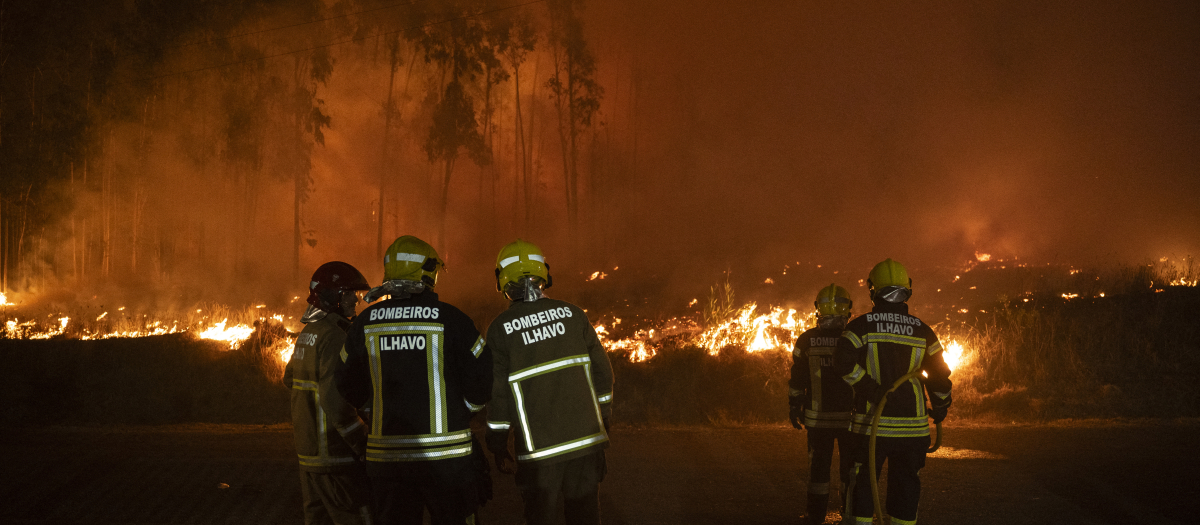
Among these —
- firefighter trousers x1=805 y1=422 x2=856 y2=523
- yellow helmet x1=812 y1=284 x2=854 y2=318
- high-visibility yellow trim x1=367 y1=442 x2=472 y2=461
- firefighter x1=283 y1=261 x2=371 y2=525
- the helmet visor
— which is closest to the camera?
high-visibility yellow trim x1=367 y1=442 x2=472 y2=461

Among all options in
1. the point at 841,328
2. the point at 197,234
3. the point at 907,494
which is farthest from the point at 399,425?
the point at 197,234

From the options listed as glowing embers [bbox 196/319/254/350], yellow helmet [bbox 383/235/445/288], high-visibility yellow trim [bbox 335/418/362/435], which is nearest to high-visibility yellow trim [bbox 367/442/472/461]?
high-visibility yellow trim [bbox 335/418/362/435]

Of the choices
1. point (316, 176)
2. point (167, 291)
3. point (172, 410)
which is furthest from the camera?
point (316, 176)

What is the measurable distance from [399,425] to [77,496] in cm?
501

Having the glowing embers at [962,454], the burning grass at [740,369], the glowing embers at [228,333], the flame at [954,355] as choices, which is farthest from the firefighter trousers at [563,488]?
the glowing embers at [228,333]

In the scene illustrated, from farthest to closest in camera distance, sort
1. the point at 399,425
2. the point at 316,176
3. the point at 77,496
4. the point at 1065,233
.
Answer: the point at 316,176 < the point at 1065,233 < the point at 77,496 < the point at 399,425

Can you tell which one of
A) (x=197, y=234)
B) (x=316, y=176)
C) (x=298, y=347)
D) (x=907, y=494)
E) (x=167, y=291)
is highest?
(x=316, y=176)

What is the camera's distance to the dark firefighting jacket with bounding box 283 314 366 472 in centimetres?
411

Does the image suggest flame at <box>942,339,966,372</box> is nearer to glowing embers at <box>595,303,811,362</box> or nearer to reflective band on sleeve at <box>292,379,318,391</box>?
glowing embers at <box>595,303,811,362</box>

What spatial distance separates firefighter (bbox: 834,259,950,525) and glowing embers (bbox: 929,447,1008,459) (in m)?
3.11

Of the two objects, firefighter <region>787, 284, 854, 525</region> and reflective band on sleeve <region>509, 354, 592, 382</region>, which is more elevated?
reflective band on sleeve <region>509, 354, 592, 382</region>

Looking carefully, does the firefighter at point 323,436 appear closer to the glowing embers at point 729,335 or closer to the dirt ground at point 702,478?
the dirt ground at point 702,478

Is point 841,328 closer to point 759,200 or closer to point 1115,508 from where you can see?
point 1115,508

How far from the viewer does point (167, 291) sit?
24.0m
